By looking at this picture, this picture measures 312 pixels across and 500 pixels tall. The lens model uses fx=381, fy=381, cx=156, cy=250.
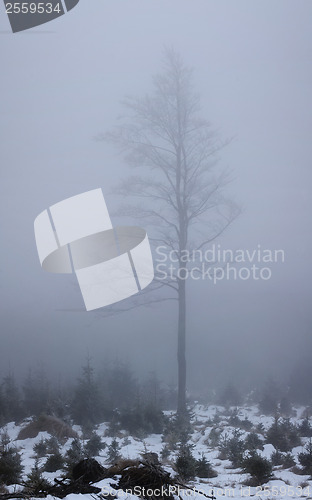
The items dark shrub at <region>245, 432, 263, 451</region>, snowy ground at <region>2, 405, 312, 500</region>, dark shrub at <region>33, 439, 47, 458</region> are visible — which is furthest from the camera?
dark shrub at <region>245, 432, 263, 451</region>

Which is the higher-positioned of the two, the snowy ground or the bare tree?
the bare tree

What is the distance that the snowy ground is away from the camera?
3730mm

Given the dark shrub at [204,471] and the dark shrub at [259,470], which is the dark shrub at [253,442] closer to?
the dark shrub at [204,471]

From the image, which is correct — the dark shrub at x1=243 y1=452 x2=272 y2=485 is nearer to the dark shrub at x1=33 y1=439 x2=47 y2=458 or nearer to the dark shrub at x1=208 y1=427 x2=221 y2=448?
the dark shrub at x1=208 y1=427 x2=221 y2=448

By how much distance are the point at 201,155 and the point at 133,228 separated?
135 inches

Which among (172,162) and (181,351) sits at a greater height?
(172,162)

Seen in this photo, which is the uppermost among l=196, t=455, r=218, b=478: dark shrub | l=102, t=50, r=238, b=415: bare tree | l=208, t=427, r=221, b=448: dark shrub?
l=102, t=50, r=238, b=415: bare tree

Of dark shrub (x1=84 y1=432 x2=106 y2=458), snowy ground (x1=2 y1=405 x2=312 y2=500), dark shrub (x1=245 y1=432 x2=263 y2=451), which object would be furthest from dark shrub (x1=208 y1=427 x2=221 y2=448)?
dark shrub (x1=84 y1=432 x2=106 y2=458)

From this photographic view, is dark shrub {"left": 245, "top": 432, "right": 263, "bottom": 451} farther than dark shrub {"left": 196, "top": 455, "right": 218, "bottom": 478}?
Yes

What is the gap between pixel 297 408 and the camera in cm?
1199

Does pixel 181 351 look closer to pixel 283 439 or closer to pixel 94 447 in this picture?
pixel 283 439

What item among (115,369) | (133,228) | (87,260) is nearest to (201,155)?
(133,228)

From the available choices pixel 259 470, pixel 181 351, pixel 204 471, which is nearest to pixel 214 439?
pixel 204 471

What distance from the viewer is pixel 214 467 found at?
5629mm
